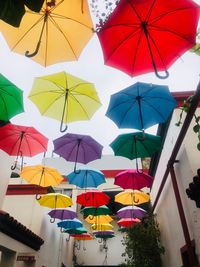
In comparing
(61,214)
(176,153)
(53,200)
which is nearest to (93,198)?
(53,200)

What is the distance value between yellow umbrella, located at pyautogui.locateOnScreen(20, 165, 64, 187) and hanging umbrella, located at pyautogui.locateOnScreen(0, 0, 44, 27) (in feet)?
21.4

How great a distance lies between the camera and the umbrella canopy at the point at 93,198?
9.30 m

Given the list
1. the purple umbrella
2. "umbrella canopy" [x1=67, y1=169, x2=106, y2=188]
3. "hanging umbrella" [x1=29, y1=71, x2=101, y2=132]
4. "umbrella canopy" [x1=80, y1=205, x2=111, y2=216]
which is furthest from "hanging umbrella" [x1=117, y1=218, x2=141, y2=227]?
"hanging umbrella" [x1=29, y1=71, x2=101, y2=132]

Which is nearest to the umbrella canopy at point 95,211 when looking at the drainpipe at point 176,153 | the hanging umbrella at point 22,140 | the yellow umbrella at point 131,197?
the yellow umbrella at point 131,197

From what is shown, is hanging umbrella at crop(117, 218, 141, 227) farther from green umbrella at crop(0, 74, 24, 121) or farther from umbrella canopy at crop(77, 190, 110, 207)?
green umbrella at crop(0, 74, 24, 121)

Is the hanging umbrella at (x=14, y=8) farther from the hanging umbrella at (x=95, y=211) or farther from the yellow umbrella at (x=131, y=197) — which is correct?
the hanging umbrella at (x=95, y=211)

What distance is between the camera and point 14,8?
69.7 inches

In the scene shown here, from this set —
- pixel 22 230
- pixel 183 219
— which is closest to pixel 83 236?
pixel 22 230

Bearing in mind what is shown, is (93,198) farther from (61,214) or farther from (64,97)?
(64,97)

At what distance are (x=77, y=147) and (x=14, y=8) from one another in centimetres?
549

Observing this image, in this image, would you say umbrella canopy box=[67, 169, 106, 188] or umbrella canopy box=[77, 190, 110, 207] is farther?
umbrella canopy box=[77, 190, 110, 207]

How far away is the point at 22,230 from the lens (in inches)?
297

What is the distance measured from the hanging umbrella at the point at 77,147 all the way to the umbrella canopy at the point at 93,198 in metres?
2.32

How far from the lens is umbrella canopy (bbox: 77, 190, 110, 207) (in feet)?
30.5
